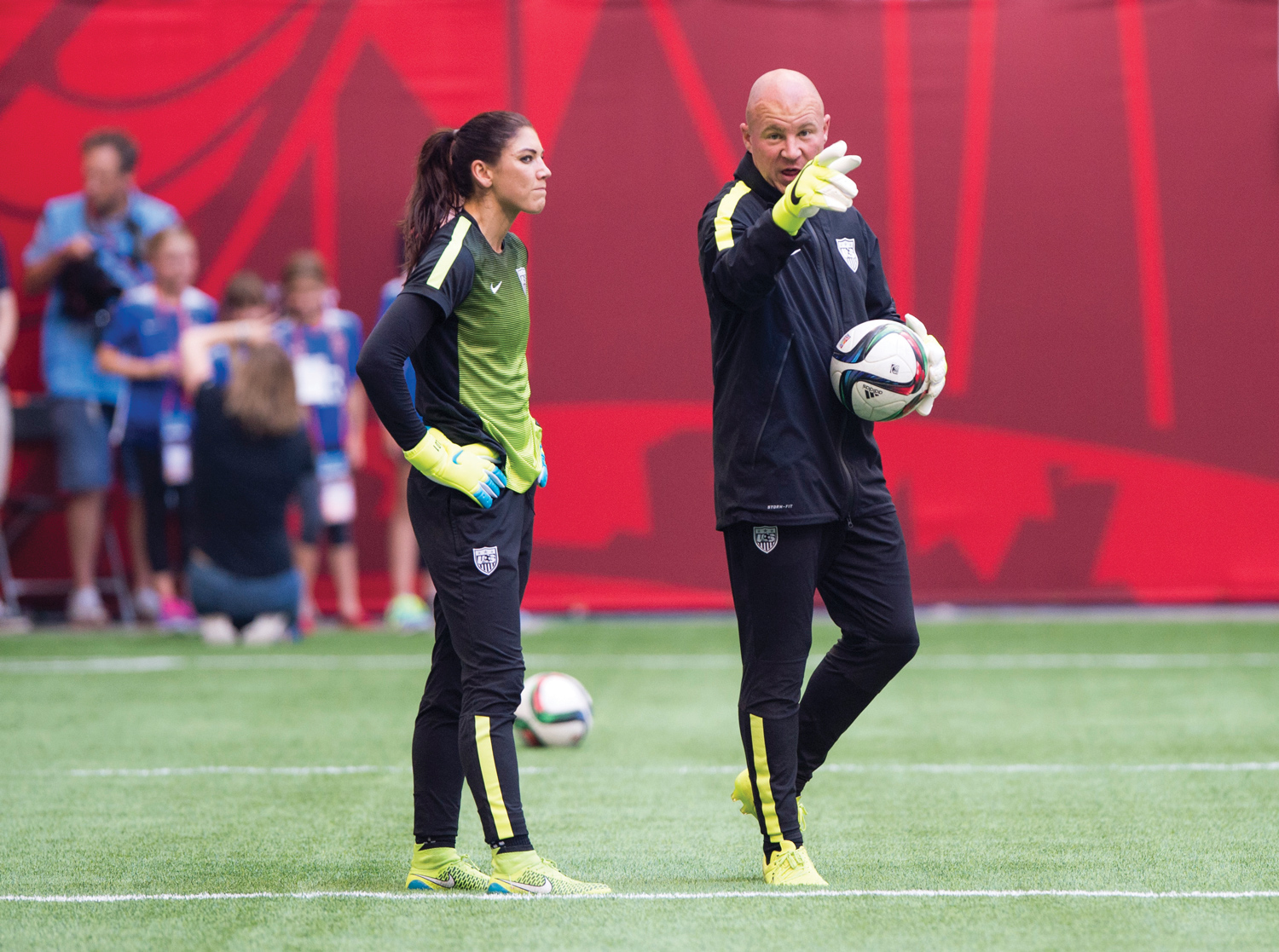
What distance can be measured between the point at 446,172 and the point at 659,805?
2359 mm

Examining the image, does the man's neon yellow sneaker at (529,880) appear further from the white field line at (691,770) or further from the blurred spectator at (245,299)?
the blurred spectator at (245,299)

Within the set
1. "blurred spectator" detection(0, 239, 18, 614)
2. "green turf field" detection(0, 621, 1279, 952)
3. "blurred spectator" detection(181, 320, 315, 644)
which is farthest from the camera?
"blurred spectator" detection(0, 239, 18, 614)

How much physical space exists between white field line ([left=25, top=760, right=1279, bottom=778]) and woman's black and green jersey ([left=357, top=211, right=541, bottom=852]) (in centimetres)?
200

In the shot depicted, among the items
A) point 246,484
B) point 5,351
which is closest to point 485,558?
point 246,484

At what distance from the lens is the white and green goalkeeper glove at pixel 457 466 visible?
3.90 metres

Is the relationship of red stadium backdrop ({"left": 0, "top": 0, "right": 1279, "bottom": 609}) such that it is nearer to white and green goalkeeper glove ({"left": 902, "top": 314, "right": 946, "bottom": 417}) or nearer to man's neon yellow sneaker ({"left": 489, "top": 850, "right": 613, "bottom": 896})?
white and green goalkeeper glove ({"left": 902, "top": 314, "right": 946, "bottom": 417})

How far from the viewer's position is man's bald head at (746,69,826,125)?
4.08 metres

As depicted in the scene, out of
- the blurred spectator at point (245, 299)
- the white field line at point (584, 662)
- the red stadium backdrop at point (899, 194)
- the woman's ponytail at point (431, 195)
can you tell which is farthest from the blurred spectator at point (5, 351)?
the woman's ponytail at point (431, 195)

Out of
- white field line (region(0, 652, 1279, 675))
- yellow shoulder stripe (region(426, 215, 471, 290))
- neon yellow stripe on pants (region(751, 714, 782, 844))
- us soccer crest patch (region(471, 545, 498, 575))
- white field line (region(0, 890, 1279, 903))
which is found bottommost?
white field line (region(0, 652, 1279, 675))

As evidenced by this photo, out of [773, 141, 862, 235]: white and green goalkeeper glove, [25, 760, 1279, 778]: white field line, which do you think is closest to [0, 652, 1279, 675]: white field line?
[25, 760, 1279, 778]: white field line

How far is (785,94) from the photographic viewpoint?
4078 mm

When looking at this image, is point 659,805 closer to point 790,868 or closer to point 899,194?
point 790,868

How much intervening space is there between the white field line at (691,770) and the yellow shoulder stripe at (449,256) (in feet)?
8.59

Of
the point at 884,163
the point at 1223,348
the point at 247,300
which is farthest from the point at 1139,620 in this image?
the point at 247,300
